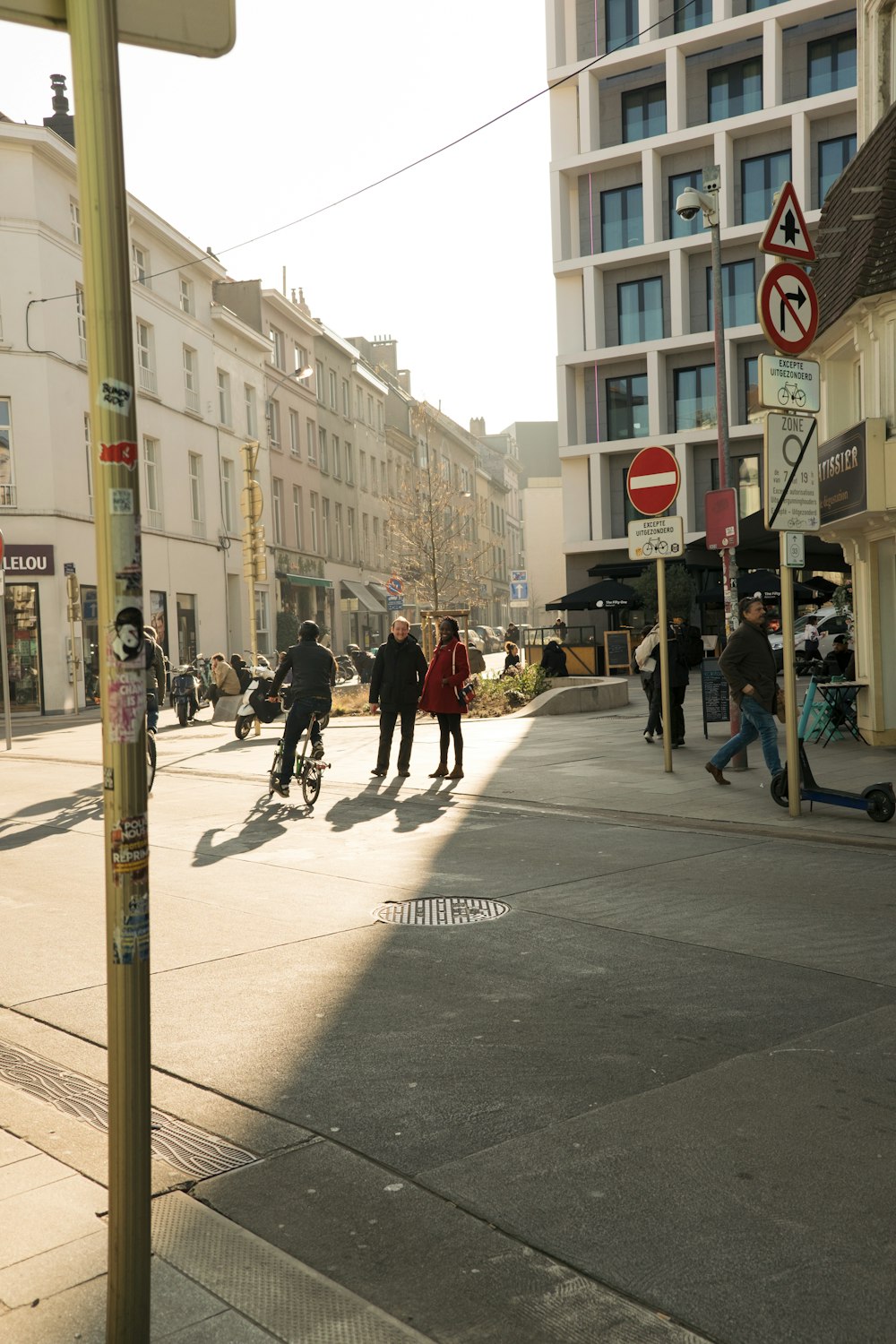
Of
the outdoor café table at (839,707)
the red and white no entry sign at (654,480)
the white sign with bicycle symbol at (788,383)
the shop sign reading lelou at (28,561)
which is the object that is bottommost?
the outdoor café table at (839,707)

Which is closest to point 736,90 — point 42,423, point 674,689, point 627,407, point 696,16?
point 696,16

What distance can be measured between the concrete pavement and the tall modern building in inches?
1310

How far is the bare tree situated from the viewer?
4419 centimetres

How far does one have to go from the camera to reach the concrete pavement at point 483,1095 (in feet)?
9.82

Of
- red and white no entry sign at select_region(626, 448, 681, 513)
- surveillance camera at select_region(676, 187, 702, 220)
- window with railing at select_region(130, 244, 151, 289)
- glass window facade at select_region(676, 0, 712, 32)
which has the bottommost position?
red and white no entry sign at select_region(626, 448, 681, 513)

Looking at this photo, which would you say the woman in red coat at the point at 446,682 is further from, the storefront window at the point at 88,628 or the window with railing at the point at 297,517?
the window with railing at the point at 297,517

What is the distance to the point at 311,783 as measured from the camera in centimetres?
1230

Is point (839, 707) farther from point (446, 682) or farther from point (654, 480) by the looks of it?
point (446, 682)

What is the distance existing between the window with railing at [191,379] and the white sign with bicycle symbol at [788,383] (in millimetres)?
32622

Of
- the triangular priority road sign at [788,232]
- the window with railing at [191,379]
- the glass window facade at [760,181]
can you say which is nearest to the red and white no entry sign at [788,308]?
the triangular priority road sign at [788,232]

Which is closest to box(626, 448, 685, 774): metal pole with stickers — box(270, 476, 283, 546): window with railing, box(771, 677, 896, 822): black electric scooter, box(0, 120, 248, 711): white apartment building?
box(771, 677, 896, 822): black electric scooter

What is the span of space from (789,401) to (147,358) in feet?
100

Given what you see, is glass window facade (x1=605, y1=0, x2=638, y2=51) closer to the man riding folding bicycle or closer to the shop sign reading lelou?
the shop sign reading lelou

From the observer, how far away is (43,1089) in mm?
4445
